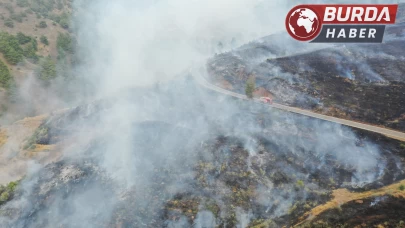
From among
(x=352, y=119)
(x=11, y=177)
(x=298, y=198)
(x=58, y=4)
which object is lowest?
(x=11, y=177)

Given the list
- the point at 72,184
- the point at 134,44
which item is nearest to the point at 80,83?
the point at 134,44

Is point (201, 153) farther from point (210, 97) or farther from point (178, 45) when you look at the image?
point (178, 45)

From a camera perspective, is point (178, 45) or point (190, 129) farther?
point (178, 45)

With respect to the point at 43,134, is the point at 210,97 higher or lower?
higher

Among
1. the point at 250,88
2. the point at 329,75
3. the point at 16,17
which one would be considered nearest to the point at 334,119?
the point at 250,88

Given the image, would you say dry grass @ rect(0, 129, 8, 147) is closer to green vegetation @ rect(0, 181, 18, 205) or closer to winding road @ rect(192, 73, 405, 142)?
green vegetation @ rect(0, 181, 18, 205)

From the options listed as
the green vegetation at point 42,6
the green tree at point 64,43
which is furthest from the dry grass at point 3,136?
the green vegetation at point 42,6

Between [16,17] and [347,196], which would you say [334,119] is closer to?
[347,196]

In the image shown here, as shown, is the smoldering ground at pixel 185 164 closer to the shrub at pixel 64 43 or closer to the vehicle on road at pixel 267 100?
the vehicle on road at pixel 267 100
